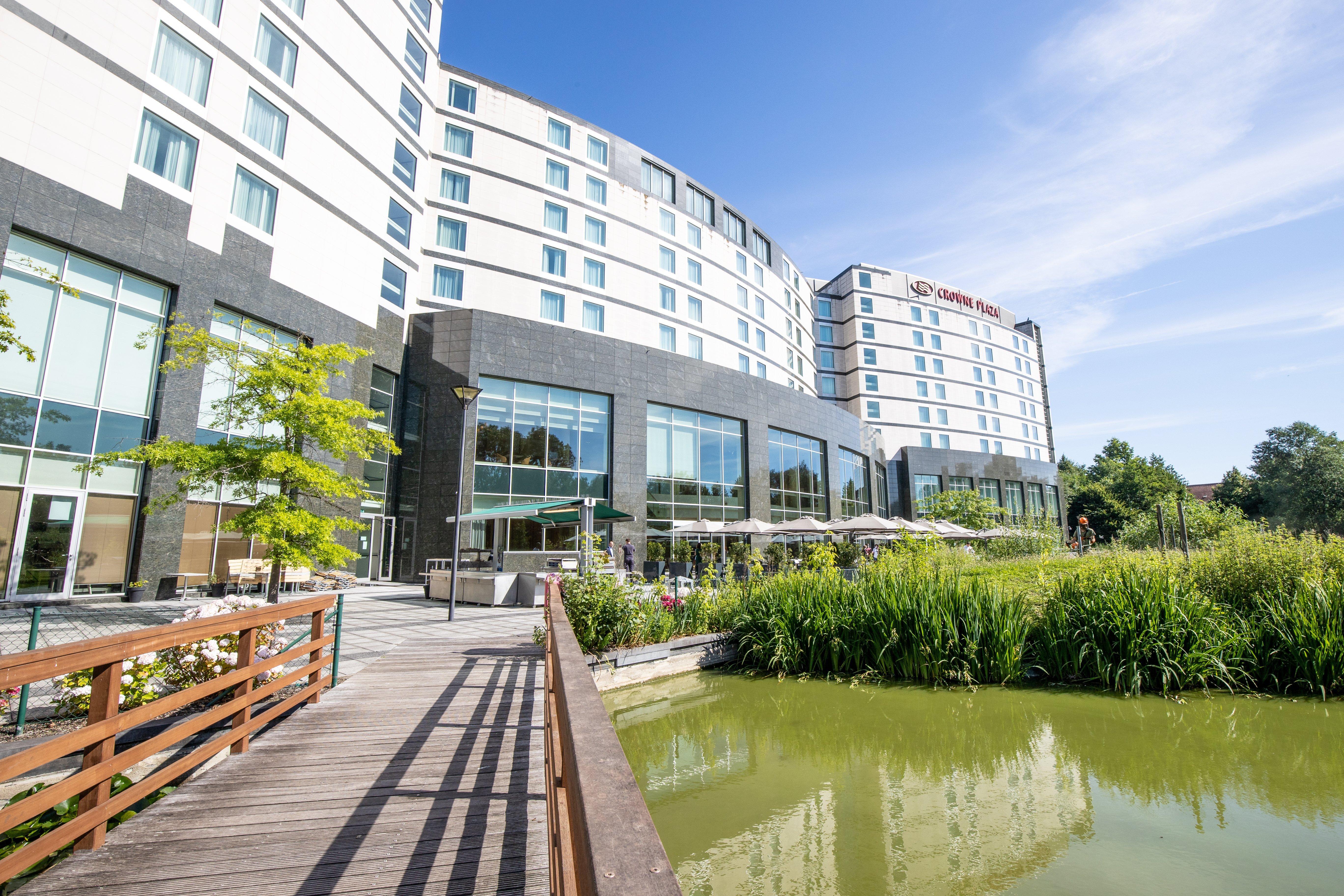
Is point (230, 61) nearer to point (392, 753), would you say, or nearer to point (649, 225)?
point (649, 225)

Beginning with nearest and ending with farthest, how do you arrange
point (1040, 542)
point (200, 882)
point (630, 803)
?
point (630, 803), point (200, 882), point (1040, 542)

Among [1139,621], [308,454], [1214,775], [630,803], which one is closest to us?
[630,803]

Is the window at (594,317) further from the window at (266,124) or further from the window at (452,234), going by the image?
the window at (266,124)

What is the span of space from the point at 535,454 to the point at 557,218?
439 inches

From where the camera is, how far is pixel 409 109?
982 inches

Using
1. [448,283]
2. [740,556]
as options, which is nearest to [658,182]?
[448,283]

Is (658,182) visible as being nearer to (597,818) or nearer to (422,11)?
(422,11)

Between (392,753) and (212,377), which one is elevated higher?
(212,377)

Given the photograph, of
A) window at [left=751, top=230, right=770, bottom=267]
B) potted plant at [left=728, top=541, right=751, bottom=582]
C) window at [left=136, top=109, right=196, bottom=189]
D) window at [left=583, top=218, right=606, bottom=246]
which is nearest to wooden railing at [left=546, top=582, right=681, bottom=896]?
potted plant at [left=728, top=541, right=751, bottom=582]

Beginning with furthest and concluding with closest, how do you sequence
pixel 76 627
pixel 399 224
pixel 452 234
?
pixel 452 234, pixel 399 224, pixel 76 627

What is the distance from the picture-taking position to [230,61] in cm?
1770

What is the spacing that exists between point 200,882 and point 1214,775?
7690mm

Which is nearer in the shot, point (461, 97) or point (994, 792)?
point (994, 792)

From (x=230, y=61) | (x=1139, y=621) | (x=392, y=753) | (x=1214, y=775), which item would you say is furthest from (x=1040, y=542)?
(x=230, y=61)
